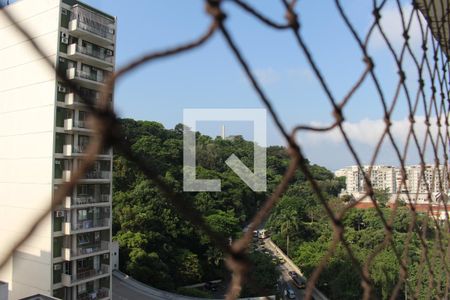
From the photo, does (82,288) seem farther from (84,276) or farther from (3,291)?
(3,291)

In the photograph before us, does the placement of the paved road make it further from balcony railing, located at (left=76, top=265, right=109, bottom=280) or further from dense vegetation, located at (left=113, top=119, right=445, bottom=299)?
balcony railing, located at (left=76, top=265, right=109, bottom=280)

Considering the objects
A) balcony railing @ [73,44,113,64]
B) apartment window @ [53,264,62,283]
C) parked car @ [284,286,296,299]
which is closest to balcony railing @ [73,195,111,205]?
apartment window @ [53,264,62,283]

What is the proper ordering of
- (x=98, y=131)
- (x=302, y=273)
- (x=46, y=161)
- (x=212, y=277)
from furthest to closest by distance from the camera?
1. (x=302, y=273)
2. (x=212, y=277)
3. (x=46, y=161)
4. (x=98, y=131)

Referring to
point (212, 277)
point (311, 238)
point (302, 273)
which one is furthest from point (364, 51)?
point (311, 238)

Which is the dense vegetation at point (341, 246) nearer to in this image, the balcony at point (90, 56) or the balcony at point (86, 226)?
the balcony at point (86, 226)

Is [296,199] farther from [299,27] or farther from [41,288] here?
[299,27]

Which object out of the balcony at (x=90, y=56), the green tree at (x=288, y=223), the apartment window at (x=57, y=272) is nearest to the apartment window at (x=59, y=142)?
the balcony at (x=90, y=56)
